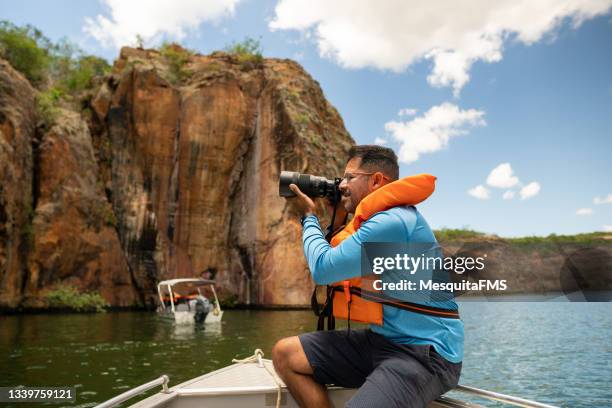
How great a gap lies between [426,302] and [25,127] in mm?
30222

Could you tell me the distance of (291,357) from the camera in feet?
7.92

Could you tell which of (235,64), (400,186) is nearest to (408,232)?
(400,186)

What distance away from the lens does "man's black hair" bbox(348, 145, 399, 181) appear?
2352mm

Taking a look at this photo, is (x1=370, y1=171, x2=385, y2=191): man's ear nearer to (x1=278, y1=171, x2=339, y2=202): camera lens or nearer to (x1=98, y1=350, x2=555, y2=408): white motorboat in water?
(x1=278, y1=171, x2=339, y2=202): camera lens

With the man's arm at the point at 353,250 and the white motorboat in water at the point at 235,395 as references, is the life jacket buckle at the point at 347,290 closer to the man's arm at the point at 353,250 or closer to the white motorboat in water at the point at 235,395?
the man's arm at the point at 353,250

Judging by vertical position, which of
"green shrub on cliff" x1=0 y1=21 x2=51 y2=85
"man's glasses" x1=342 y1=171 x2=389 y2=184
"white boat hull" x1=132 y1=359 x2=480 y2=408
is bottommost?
"white boat hull" x1=132 y1=359 x2=480 y2=408

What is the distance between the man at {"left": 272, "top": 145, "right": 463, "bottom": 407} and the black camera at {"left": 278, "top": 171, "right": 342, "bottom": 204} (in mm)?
47

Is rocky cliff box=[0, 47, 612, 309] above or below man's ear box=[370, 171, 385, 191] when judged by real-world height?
above

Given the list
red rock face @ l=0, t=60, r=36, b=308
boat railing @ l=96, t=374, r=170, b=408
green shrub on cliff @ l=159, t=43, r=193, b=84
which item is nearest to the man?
boat railing @ l=96, t=374, r=170, b=408

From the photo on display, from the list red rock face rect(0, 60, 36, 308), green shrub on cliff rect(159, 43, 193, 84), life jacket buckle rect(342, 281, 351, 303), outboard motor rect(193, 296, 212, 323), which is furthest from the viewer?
green shrub on cliff rect(159, 43, 193, 84)

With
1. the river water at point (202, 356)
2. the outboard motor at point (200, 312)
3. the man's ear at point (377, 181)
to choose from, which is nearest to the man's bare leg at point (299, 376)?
the man's ear at point (377, 181)

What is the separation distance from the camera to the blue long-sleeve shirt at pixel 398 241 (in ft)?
6.64

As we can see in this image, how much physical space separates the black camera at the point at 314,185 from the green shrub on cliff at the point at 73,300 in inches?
1066

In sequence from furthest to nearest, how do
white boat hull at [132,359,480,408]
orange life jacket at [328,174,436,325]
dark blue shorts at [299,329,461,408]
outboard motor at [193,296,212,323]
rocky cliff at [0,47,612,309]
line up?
1. rocky cliff at [0,47,612,309]
2. outboard motor at [193,296,212,323]
3. white boat hull at [132,359,480,408]
4. orange life jacket at [328,174,436,325]
5. dark blue shorts at [299,329,461,408]
